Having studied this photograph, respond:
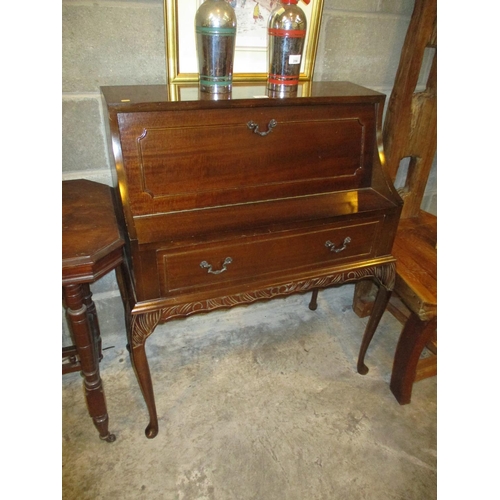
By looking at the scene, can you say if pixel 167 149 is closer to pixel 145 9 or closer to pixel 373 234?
pixel 145 9

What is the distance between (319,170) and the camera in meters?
1.36

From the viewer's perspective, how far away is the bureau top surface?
42.8 inches

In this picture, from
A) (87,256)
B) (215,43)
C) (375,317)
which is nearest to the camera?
(87,256)

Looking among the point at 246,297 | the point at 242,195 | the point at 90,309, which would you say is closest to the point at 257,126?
the point at 242,195

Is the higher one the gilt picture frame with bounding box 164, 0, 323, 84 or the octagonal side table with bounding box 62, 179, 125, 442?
the gilt picture frame with bounding box 164, 0, 323, 84

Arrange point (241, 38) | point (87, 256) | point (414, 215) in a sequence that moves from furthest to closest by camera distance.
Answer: point (414, 215) < point (241, 38) < point (87, 256)

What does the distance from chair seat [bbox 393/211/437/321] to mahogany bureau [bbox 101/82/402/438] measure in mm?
134

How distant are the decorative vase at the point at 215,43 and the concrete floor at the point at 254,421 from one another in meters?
1.25

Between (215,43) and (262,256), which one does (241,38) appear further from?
(262,256)

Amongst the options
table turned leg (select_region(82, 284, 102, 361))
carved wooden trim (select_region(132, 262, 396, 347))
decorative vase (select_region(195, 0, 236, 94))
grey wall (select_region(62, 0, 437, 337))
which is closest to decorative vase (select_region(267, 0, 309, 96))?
decorative vase (select_region(195, 0, 236, 94))

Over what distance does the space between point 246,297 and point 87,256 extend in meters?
0.52

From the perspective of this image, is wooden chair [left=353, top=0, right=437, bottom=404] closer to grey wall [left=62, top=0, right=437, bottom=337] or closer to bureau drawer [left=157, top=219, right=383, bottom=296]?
grey wall [left=62, top=0, right=437, bottom=337]

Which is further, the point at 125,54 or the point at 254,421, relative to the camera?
the point at 254,421

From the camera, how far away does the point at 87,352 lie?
48.6 inches
